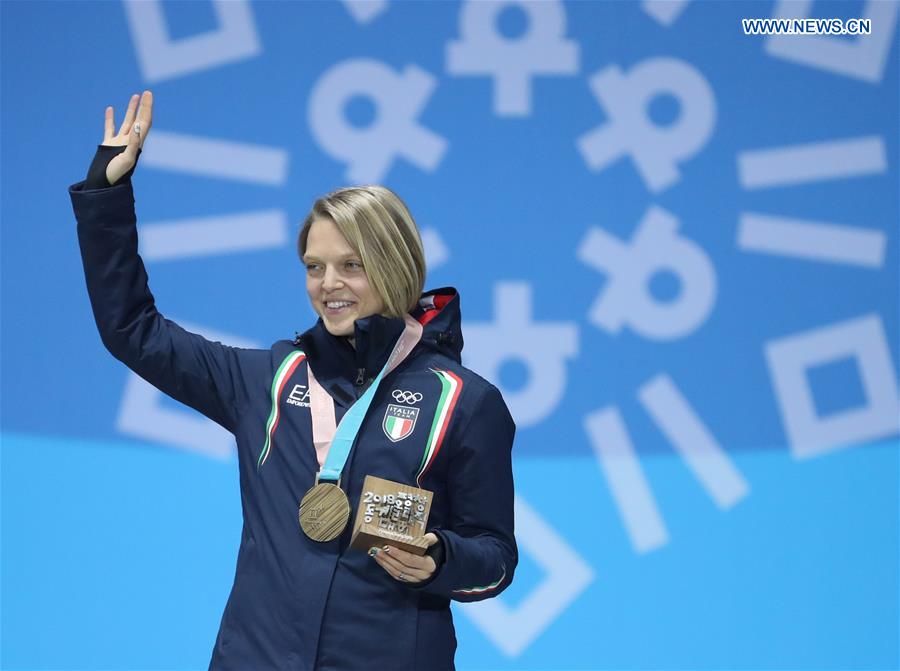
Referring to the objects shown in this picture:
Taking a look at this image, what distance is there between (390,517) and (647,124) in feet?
6.99

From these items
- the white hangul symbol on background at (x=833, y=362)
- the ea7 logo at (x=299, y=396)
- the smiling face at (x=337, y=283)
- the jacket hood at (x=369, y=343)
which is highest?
the smiling face at (x=337, y=283)

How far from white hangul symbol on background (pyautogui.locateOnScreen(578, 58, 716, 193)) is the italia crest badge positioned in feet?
5.91

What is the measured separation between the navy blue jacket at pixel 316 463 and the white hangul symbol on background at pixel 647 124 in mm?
1677

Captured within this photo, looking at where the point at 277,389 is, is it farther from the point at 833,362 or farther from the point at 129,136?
the point at 833,362

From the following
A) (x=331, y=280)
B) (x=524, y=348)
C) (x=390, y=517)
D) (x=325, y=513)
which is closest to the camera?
(x=390, y=517)

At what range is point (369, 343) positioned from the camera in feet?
6.06

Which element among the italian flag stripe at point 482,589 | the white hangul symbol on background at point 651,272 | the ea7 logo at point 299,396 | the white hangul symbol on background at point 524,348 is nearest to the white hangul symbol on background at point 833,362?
the white hangul symbol on background at point 651,272

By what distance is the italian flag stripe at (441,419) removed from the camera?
71.0 inches

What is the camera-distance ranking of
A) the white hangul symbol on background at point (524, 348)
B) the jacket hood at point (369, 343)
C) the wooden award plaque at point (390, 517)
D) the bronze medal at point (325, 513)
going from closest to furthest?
the wooden award plaque at point (390, 517) < the bronze medal at point (325, 513) < the jacket hood at point (369, 343) < the white hangul symbol on background at point (524, 348)

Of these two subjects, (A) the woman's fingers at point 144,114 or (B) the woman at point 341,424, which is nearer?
(B) the woman at point 341,424

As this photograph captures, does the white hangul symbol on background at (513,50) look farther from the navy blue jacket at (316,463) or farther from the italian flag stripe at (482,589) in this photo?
the italian flag stripe at (482,589)

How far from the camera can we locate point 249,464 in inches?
73.7

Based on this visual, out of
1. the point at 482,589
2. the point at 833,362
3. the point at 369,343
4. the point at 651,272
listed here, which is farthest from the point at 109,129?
the point at 833,362

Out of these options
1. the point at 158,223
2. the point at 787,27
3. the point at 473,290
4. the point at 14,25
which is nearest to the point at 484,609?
the point at 473,290
